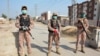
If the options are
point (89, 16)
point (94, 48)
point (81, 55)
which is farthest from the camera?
point (89, 16)

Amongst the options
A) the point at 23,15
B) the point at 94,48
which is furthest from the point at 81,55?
the point at 23,15

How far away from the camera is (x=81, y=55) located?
8773 millimetres

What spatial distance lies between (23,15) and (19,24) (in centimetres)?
36

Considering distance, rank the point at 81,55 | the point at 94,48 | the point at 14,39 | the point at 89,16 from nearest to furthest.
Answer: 1. the point at 14,39
2. the point at 81,55
3. the point at 94,48
4. the point at 89,16

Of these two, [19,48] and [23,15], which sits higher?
[23,15]

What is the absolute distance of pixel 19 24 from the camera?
7.78 m

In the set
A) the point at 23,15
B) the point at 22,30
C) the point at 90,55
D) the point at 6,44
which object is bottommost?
the point at 90,55

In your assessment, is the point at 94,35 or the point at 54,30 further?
the point at 94,35

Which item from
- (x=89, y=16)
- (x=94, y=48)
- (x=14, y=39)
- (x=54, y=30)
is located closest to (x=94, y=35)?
(x=94, y=48)

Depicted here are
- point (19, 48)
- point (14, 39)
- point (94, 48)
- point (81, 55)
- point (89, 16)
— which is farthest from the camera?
point (89, 16)

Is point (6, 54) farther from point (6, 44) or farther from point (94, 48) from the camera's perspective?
point (94, 48)

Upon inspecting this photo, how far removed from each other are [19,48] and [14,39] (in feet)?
2.17

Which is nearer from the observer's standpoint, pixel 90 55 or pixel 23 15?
pixel 23 15

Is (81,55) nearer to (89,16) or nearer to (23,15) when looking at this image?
(23,15)
